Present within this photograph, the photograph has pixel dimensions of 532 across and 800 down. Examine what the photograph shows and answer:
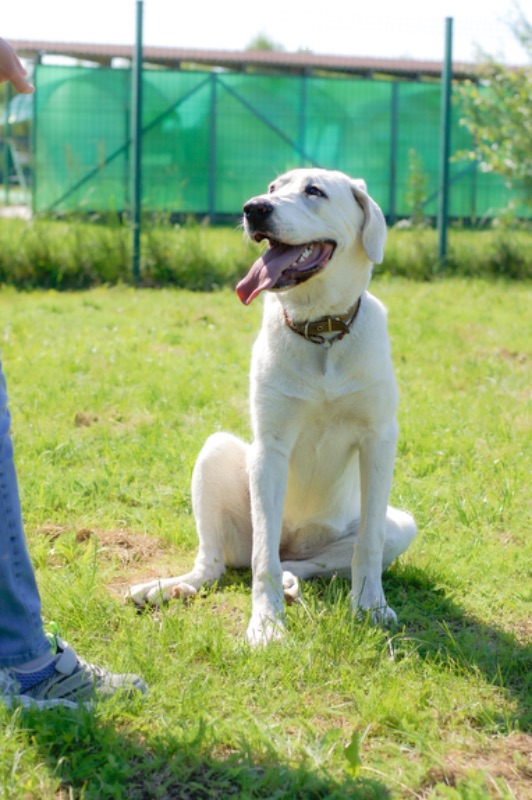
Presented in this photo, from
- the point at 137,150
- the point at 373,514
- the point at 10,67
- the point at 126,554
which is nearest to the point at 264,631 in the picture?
the point at 373,514

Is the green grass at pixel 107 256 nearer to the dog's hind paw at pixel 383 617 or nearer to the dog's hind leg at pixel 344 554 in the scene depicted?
the dog's hind leg at pixel 344 554

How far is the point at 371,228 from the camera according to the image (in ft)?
11.5

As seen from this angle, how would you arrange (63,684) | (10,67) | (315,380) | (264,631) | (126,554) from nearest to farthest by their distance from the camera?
(10,67), (63,684), (264,631), (315,380), (126,554)

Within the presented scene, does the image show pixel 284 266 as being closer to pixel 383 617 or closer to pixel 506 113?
pixel 383 617

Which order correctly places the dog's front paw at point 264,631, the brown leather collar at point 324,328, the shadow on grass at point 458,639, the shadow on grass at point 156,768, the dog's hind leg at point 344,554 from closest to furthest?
the shadow on grass at point 156,768, the shadow on grass at point 458,639, the dog's front paw at point 264,631, the brown leather collar at point 324,328, the dog's hind leg at point 344,554

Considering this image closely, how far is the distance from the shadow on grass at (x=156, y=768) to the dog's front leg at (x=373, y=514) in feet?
3.47

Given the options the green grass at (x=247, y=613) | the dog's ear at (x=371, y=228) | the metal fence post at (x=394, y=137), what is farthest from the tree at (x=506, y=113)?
the dog's ear at (x=371, y=228)

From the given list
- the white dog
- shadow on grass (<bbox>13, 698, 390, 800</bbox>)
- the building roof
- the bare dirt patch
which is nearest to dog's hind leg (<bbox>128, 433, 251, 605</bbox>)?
the white dog

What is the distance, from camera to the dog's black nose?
324cm

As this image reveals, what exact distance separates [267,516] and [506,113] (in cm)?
870

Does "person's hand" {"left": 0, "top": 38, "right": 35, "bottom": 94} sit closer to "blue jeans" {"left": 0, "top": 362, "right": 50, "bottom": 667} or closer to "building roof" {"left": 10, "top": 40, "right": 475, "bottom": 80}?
Result: "blue jeans" {"left": 0, "top": 362, "right": 50, "bottom": 667}

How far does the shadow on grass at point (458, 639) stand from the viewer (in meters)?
2.97

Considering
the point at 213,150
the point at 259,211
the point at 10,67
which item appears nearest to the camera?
the point at 10,67

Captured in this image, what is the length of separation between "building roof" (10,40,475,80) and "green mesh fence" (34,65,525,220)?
60 centimetres
